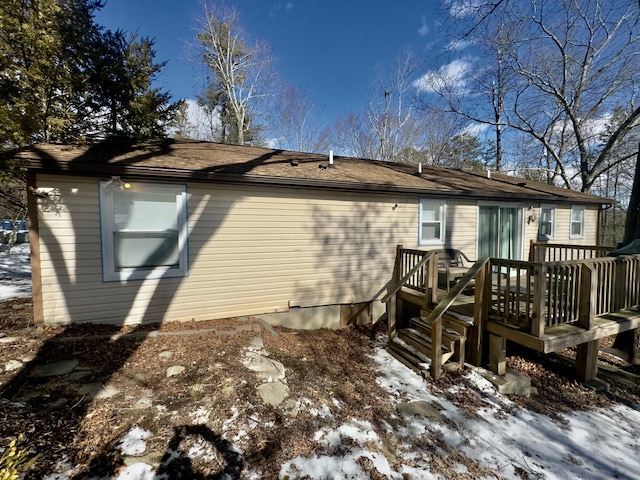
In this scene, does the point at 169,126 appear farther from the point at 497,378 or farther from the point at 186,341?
the point at 497,378

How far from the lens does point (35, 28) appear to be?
582 cm

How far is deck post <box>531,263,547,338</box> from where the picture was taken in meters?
3.61

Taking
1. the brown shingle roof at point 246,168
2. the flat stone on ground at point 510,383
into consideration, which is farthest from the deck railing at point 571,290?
the brown shingle roof at point 246,168

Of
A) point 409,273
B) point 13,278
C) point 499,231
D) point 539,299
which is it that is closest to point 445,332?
point 409,273

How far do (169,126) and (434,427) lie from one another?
9.76 m

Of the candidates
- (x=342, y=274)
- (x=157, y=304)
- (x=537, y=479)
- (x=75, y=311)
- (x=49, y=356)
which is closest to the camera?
(x=537, y=479)

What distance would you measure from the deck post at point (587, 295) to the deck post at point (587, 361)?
3.13 ft

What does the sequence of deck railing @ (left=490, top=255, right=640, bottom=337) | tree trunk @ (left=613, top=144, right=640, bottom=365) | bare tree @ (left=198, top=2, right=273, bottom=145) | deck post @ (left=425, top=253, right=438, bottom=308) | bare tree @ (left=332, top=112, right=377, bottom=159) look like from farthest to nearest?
bare tree @ (left=332, top=112, right=377, bottom=159), bare tree @ (left=198, top=2, right=273, bottom=145), tree trunk @ (left=613, top=144, right=640, bottom=365), deck post @ (left=425, top=253, right=438, bottom=308), deck railing @ (left=490, top=255, right=640, bottom=337)

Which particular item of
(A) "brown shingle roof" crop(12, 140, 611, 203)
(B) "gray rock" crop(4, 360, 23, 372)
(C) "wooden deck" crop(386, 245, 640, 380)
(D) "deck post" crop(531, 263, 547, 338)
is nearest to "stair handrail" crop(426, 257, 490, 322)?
(C) "wooden deck" crop(386, 245, 640, 380)

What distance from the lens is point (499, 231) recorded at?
837 cm

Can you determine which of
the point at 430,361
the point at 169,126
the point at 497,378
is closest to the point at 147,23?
the point at 169,126

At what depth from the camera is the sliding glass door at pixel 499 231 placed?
26.8ft

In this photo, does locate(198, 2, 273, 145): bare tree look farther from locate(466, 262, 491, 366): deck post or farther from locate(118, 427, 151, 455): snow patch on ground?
locate(118, 427, 151, 455): snow patch on ground

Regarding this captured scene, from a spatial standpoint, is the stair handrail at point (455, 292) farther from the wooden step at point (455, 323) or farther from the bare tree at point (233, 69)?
the bare tree at point (233, 69)
